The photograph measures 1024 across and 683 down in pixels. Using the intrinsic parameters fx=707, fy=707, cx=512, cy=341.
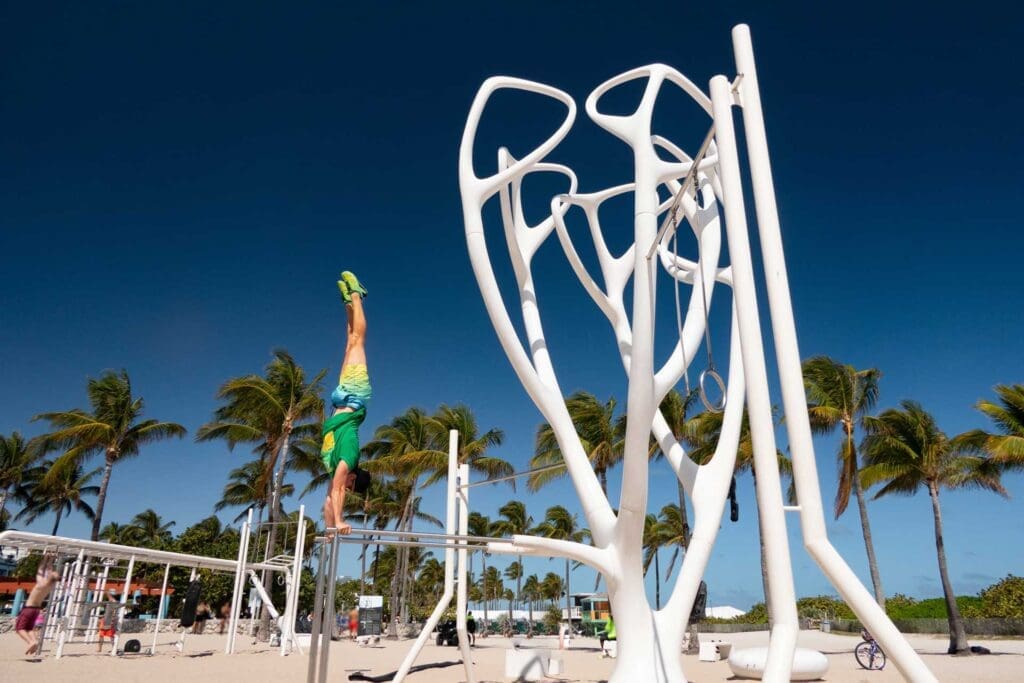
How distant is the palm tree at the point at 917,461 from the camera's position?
2625 centimetres

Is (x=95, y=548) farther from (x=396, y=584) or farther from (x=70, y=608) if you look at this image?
(x=396, y=584)

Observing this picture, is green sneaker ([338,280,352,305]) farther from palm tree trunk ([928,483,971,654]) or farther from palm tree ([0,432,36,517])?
palm tree ([0,432,36,517])

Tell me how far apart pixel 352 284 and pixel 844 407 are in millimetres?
25022

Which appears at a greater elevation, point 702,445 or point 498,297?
point 702,445

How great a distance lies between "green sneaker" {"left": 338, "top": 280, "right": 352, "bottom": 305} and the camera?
8.09 meters

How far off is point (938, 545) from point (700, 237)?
21498 millimetres

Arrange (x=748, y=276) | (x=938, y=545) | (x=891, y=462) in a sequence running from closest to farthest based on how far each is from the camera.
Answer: (x=748, y=276) → (x=938, y=545) → (x=891, y=462)

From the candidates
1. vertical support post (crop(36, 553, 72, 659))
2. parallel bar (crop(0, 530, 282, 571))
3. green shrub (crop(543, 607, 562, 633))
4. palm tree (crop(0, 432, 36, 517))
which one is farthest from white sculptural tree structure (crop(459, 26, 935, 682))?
green shrub (crop(543, 607, 562, 633))

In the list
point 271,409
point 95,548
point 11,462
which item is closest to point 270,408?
point 271,409

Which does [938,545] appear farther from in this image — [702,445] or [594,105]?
[594,105]

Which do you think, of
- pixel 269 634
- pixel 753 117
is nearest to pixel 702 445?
pixel 269 634

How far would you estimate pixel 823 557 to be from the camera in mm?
4047

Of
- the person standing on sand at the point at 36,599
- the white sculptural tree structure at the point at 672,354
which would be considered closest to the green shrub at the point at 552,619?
the person standing on sand at the point at 36,599

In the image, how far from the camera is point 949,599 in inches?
955
